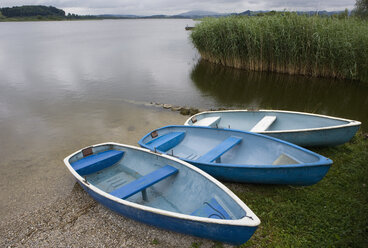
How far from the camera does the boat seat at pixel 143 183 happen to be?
4.60 metres

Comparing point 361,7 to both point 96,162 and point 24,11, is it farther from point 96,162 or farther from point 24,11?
point 24,11

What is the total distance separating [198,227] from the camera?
3629 mm

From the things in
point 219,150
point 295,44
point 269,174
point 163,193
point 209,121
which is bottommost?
point 163,193

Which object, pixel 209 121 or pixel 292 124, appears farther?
pixel 209 121

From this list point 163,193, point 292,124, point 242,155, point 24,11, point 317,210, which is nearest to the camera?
point 317,210

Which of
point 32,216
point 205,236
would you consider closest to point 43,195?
point 32,216

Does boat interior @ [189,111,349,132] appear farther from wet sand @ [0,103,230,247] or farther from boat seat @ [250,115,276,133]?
wet sand @ [0,103,230,247]

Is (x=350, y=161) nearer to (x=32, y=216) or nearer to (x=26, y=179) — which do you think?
(x=32, y=216)

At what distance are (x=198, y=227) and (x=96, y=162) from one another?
3218 millimetres

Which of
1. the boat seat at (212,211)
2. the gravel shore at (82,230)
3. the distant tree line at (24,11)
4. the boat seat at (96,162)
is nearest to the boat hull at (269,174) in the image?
the boat seat at (212,211)

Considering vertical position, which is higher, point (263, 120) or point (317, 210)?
point (263, 120)

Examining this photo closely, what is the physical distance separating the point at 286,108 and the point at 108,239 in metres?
9.43

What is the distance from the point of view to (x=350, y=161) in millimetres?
6012

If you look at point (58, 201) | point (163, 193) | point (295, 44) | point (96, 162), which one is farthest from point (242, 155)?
point (295, 44)
